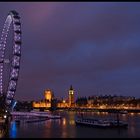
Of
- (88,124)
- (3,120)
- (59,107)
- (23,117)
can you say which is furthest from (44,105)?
(3,120)

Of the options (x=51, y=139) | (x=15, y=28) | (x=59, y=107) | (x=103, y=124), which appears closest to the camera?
(x=51, y=139)

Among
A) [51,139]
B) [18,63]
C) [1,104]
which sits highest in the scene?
[18,63]

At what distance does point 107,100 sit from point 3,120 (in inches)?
4509

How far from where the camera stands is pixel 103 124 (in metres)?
49.0

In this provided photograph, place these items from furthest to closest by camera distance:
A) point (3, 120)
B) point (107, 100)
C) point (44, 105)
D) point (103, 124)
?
point (107, 100)
point (44, 105)
point (103, 124)
point (3, 120)

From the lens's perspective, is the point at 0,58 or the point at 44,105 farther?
the point at 44,105

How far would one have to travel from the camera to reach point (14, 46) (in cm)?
3462

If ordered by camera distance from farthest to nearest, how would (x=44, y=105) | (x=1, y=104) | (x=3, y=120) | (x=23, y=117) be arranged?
(x=44, y=105) → (x=23, y=117) → (x=1, y=104) → (x=3, y=120)

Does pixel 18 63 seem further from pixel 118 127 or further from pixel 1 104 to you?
pixel 118 127

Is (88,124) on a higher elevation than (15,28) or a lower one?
lower

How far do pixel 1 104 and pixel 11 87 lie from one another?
9.94 metres

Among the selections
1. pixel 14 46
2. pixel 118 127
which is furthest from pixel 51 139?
pixel 118 127

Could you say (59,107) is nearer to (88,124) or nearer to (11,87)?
(88,124)

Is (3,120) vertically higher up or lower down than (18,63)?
lower down
